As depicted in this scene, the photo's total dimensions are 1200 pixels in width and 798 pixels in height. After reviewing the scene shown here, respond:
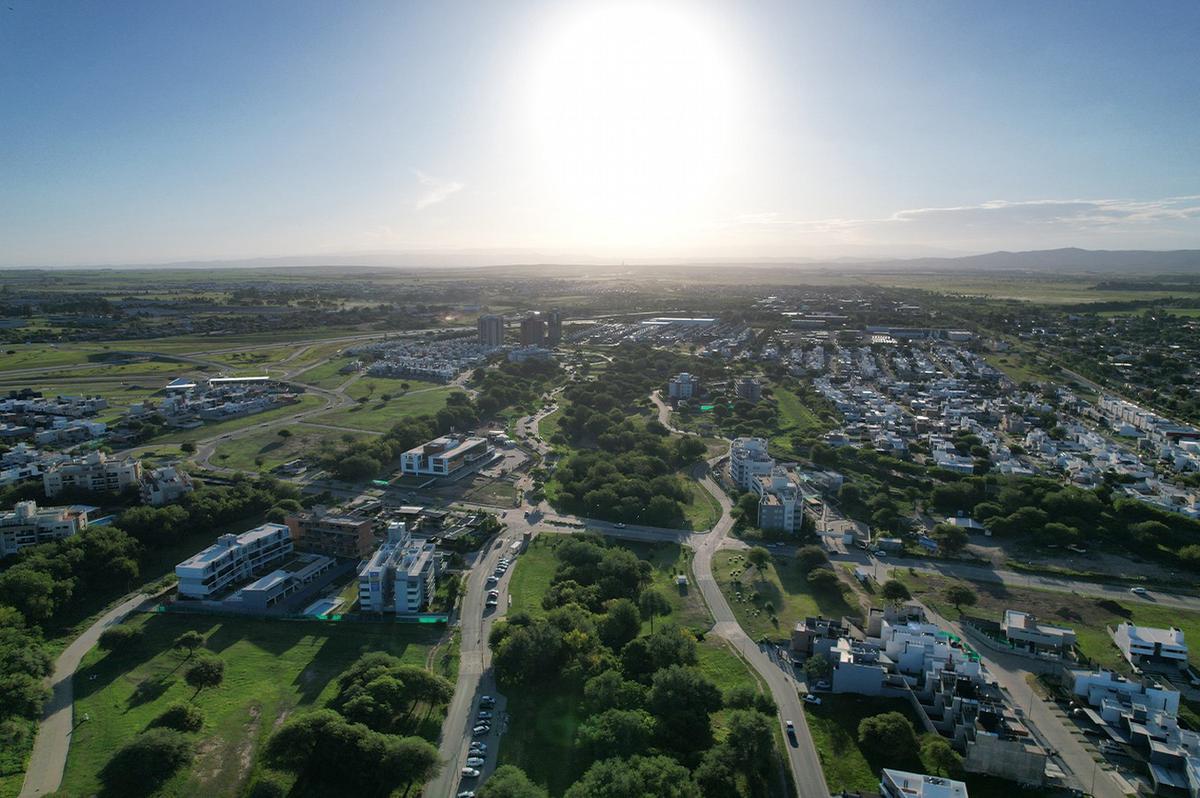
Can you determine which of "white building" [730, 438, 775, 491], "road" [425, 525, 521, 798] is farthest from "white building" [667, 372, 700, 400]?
"road" [425, 525, 521, 798]

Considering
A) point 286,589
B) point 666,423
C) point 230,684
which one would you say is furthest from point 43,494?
point 666,423

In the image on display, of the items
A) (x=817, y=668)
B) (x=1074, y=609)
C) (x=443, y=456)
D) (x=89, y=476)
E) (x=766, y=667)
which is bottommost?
(x=1074, y=609)

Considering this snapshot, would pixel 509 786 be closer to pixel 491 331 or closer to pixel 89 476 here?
pixel 89 476

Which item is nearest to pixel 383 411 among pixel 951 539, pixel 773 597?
pixel 773 597

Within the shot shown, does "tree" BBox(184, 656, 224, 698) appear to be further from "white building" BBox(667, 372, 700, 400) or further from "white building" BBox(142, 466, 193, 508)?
"white building" BBox(667, 372, 700, 400)

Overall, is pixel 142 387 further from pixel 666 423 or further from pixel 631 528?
pixel 631 528

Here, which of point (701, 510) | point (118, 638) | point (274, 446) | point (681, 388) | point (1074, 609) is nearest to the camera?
point (118, 638)
